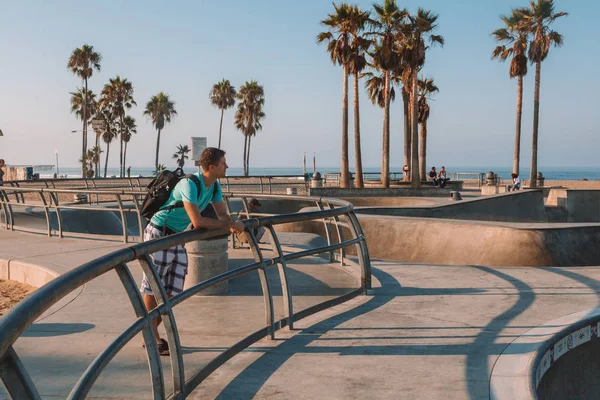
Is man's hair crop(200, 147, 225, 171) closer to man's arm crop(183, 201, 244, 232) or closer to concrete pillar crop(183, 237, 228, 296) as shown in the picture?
man's arm crop(183, 201, 244, 232)

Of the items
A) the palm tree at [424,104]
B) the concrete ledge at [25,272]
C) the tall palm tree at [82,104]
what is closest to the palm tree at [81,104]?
the tall palm tree at [82,104]

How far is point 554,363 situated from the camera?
553 centimetres

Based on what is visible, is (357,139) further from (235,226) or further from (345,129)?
(235,226)

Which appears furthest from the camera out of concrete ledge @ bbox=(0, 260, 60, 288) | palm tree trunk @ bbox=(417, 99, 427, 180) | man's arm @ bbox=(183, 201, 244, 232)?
palm tree trunk @ bbox=(417, 99, 427, 180)

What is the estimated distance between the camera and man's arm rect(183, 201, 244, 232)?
477 cm

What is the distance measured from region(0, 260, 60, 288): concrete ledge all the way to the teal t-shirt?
4.24m

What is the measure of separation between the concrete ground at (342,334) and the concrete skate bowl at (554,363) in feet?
0.46

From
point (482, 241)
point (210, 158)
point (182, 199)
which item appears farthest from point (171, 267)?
point (482, 241)

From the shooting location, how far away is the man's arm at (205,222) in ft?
15.6

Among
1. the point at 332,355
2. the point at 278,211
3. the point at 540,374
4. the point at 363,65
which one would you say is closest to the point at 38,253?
the point at 332,355

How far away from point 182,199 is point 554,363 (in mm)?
3522

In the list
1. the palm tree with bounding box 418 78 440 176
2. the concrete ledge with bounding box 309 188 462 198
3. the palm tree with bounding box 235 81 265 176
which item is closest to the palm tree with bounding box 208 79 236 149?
the palm tree with bounding box 235 81 265 176

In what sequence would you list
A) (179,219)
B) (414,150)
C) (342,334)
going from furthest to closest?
(414,150), (342,334), (179,219)

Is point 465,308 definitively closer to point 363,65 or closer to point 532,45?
point 363,65
